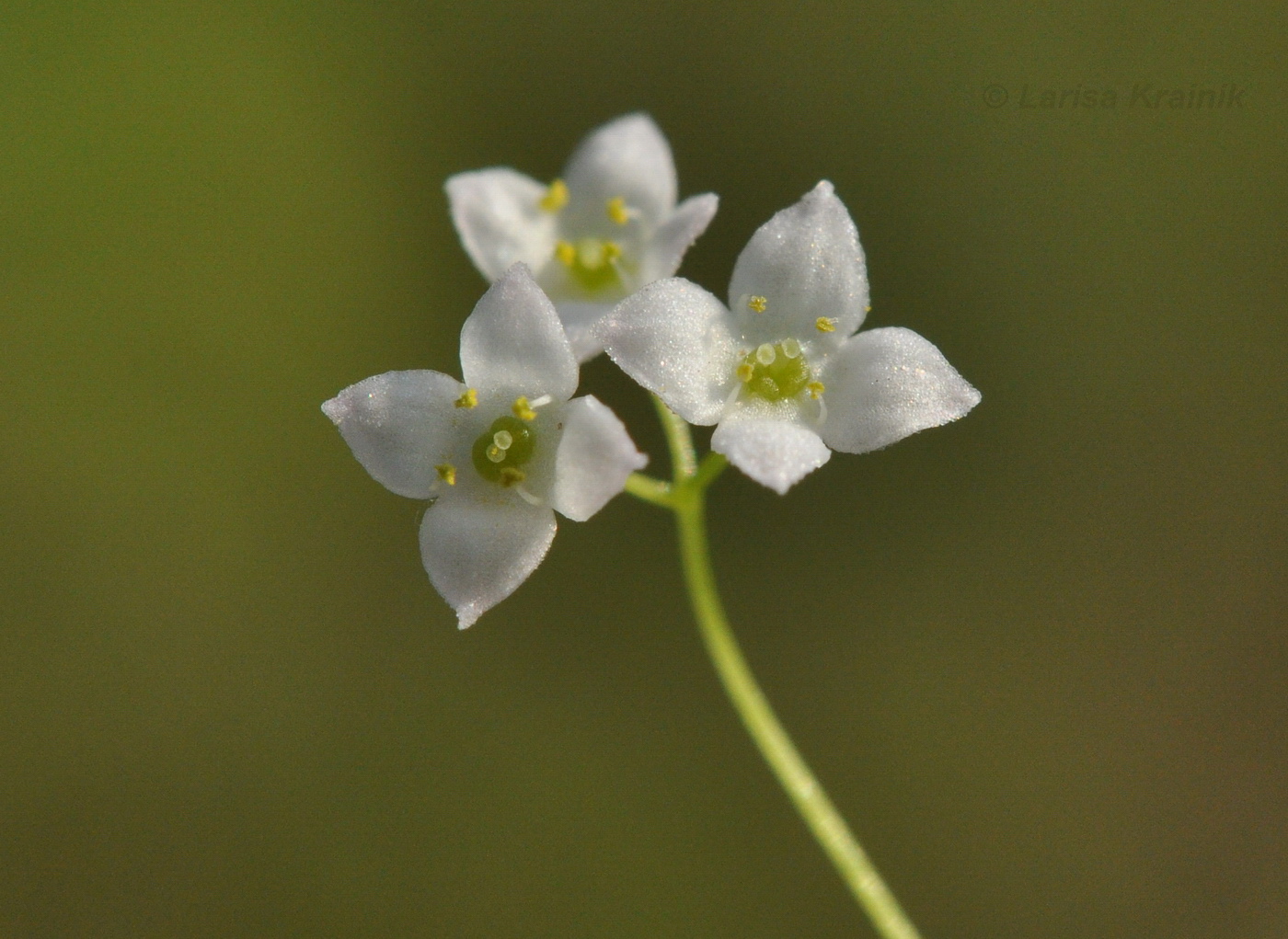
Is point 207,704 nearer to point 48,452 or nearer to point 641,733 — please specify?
point 48,452

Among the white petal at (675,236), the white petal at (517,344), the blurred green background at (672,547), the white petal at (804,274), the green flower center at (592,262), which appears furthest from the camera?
the blurred green background at (672,547)

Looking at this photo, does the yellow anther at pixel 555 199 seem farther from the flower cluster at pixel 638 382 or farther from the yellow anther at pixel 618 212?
the flower cluster at pixel 638 382

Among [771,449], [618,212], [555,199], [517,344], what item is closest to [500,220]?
[555,199]

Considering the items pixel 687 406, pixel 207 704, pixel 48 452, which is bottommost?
pixel 207 704

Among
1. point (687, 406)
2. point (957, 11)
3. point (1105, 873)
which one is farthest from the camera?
point (957, 11)

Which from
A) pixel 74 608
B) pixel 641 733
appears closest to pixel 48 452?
pixel 74 608

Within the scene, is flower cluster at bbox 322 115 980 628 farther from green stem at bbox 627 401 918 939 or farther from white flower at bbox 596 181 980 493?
green stem at bbox 627 401 918 939

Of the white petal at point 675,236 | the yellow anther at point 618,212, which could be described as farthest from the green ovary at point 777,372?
the yellow anther at point 618,212
